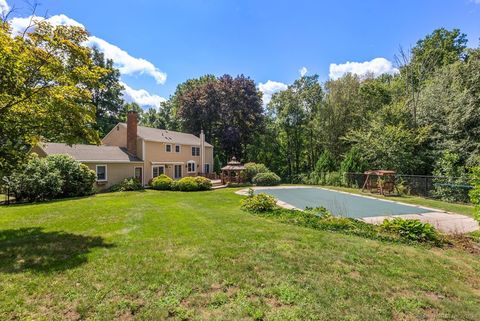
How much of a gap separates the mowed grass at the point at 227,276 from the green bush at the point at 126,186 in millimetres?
12093

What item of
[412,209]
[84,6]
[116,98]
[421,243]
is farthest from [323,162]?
[116,98]

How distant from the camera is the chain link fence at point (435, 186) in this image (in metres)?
13.0

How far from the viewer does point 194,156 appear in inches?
1116

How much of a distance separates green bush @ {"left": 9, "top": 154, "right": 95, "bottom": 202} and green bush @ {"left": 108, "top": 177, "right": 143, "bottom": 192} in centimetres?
194

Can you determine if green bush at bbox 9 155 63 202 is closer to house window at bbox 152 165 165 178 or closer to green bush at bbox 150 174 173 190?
green bush at bbox 150 174 173 190

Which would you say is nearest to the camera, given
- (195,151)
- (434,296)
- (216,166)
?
(434,296)

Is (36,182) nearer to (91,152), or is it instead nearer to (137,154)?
(91,152)

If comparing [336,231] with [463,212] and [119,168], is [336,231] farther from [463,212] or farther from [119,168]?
[119,168]

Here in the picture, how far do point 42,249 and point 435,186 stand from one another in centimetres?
1751

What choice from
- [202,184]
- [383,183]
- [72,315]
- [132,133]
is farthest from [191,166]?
[72,315]

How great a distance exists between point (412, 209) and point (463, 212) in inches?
68.7

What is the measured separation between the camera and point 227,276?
441cm

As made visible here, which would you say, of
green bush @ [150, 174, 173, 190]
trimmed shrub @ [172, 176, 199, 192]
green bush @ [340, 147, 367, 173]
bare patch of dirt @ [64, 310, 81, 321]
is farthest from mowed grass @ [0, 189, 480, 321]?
green bush @ [340, 147, 367, 173]

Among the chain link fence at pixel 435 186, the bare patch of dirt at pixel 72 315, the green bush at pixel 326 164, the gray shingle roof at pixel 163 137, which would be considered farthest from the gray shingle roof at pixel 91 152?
the chain link fence at pixel 435 186
